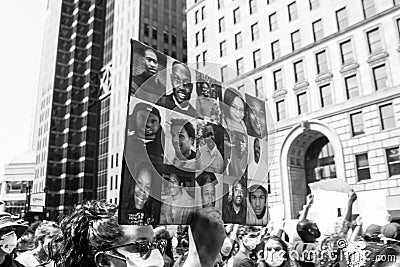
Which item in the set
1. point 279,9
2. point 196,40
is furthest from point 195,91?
point 196,40

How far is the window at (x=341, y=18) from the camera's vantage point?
895 inches

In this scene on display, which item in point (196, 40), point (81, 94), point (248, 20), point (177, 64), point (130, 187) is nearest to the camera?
point (130, 187)

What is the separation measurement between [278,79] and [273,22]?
463cm

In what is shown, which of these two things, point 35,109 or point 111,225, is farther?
point 35,109

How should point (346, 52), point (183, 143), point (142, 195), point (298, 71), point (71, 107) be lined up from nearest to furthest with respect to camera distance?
1. point (142, 195)
2. point (183, 143)
3. point (346, 52)
4. point (298, 71)
5. point (71, 107)

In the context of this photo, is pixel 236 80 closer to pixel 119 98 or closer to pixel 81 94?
pixel 119 98

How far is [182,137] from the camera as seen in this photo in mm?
2779

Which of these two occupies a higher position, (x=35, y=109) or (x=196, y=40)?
(x=35, y=109)

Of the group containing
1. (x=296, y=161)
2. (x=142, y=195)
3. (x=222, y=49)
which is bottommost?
(x=142, y=195)

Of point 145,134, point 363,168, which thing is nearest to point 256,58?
point 363,168

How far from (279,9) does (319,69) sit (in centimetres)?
619

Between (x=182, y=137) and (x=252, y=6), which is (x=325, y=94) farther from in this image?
(x=182, y=137)

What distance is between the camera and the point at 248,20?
2880 cm

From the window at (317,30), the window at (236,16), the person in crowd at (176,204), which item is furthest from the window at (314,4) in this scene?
the person in crowd at (176,204)
